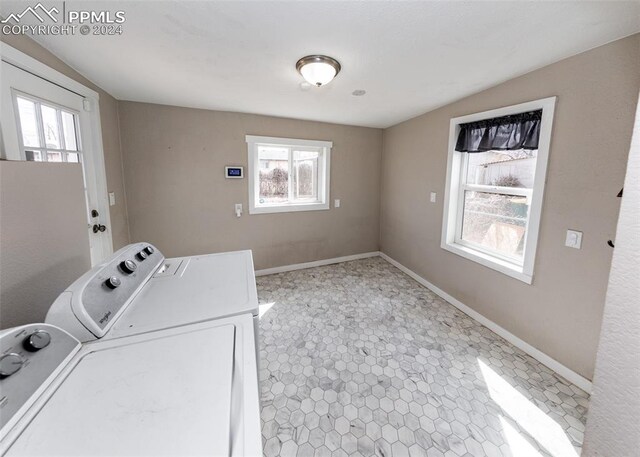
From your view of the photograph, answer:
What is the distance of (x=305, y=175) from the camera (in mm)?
3750

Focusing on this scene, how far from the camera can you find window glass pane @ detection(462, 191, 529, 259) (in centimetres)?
219

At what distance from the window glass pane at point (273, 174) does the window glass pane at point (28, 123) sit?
6.84 feet

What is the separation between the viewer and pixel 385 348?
212cm

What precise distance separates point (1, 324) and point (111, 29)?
1.54 m

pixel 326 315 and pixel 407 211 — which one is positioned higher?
pixel 407 211

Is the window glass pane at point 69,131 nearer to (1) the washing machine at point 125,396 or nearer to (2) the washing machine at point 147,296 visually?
(2) the washing machine at point 147,296

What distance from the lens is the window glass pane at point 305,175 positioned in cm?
365

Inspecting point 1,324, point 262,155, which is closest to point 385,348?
point 1,324

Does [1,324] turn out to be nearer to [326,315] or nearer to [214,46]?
[214,46]

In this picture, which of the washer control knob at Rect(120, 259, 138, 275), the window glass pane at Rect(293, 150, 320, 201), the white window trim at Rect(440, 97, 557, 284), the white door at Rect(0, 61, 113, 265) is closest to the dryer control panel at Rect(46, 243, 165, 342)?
the washer control knob at Rect(120, 259, 138, 275)

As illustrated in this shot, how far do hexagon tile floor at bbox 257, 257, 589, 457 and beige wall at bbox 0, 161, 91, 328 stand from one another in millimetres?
1281

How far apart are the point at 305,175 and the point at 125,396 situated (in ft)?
10.8

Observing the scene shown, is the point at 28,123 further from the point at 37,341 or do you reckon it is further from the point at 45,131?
the point at 37,341

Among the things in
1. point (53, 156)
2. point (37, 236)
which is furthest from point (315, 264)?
point (37, 236)
